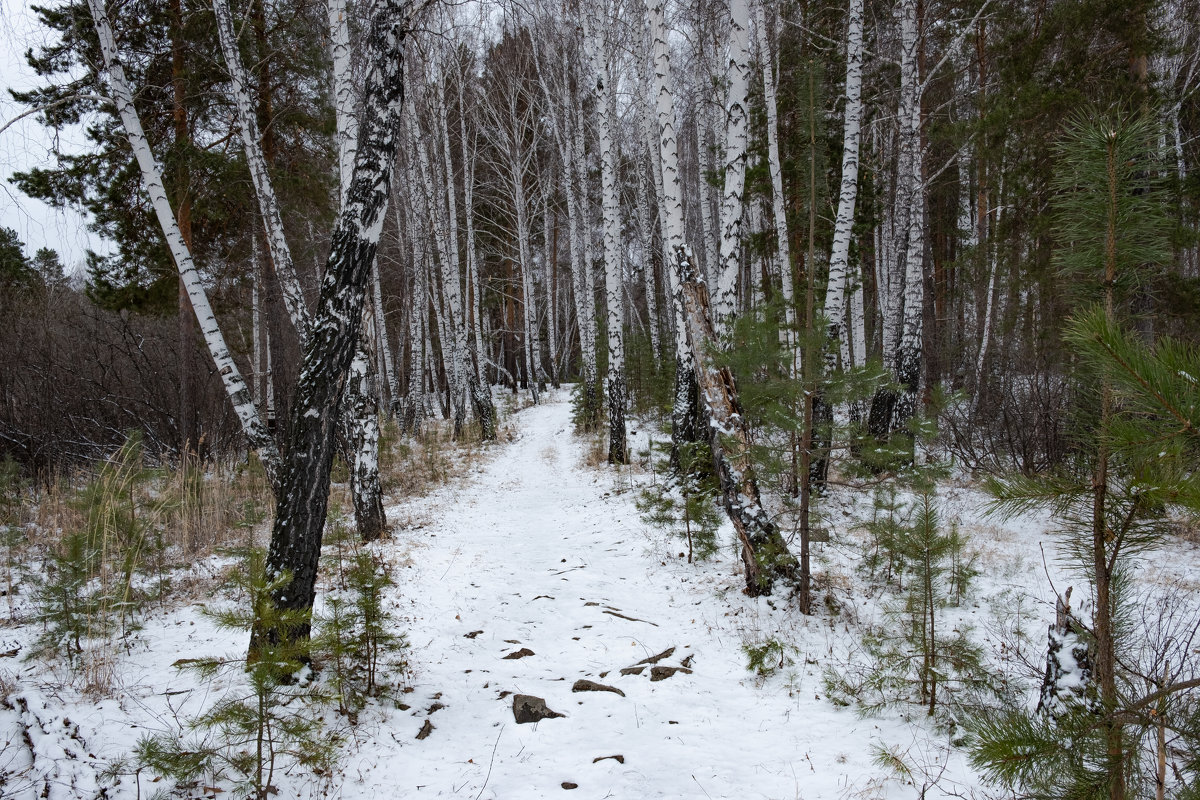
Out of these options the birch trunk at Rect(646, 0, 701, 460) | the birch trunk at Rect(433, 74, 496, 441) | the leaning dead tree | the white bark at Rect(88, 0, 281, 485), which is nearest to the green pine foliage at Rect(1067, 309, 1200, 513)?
the leaning dead tree

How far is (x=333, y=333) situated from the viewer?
3.57m

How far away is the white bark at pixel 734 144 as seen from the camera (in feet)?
18.1

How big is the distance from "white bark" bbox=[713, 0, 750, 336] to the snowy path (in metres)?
2.72

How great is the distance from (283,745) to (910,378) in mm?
9042

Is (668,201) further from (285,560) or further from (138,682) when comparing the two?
(138,682)

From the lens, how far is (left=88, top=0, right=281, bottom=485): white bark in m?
5.67

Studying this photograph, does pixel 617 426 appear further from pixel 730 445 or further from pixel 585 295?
pixel 585 295

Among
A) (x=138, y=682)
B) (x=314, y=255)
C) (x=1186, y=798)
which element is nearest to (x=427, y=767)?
(x=138, y=682)

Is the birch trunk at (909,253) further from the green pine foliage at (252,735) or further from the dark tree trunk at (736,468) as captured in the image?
the green pine foliage at (252,735)

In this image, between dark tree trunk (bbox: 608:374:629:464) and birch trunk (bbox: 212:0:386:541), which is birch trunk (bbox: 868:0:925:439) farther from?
birch trunk (bbox: 212:0:386:541)

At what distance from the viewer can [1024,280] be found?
7980mm

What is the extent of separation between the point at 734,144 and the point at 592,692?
5.06m

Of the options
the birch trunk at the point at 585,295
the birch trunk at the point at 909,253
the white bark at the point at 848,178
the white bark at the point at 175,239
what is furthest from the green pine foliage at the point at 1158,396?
the birch trunk at the point at 585,295

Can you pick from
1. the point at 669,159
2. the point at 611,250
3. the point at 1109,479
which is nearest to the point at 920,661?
the point at 1109,479
